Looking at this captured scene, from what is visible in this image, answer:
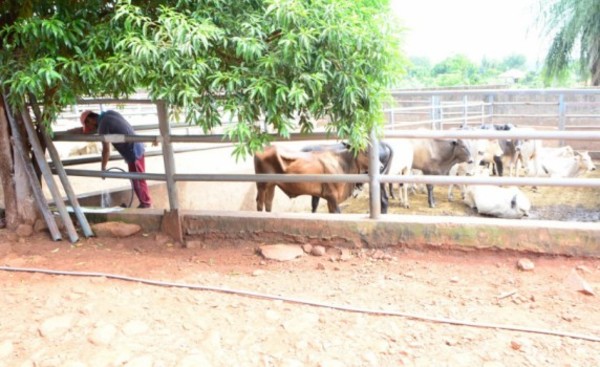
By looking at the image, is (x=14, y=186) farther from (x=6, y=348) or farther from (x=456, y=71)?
(x=456, y=71)

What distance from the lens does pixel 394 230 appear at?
4.02 m

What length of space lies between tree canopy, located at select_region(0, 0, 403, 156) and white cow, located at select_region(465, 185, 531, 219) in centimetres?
465

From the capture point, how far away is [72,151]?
9.30m

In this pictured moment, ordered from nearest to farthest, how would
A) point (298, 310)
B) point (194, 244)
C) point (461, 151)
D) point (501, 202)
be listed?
point (298, 310), point (194, 244), point (501, 202), point (461, 151)

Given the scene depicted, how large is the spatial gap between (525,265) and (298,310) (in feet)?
5.68

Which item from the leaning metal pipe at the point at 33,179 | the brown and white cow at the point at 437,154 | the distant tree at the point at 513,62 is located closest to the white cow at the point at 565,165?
the brown and white cow at the point at 437,154

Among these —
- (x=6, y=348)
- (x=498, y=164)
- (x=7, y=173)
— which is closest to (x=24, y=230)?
(x=7, y=173)

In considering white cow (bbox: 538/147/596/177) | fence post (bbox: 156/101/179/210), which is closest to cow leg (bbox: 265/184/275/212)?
fence post (bbox: 156/101/179/210)

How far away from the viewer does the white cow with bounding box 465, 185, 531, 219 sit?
289 inches

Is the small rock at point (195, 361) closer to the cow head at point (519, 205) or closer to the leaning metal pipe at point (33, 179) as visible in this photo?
the leaning metal pipe at point (33, 179)

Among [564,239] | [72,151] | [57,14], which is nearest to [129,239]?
[57,14]

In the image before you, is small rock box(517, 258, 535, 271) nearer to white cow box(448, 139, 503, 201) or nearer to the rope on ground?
the rope on ground

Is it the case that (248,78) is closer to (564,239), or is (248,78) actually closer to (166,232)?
(166,232)

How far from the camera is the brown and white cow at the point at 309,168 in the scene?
20.4 feet
